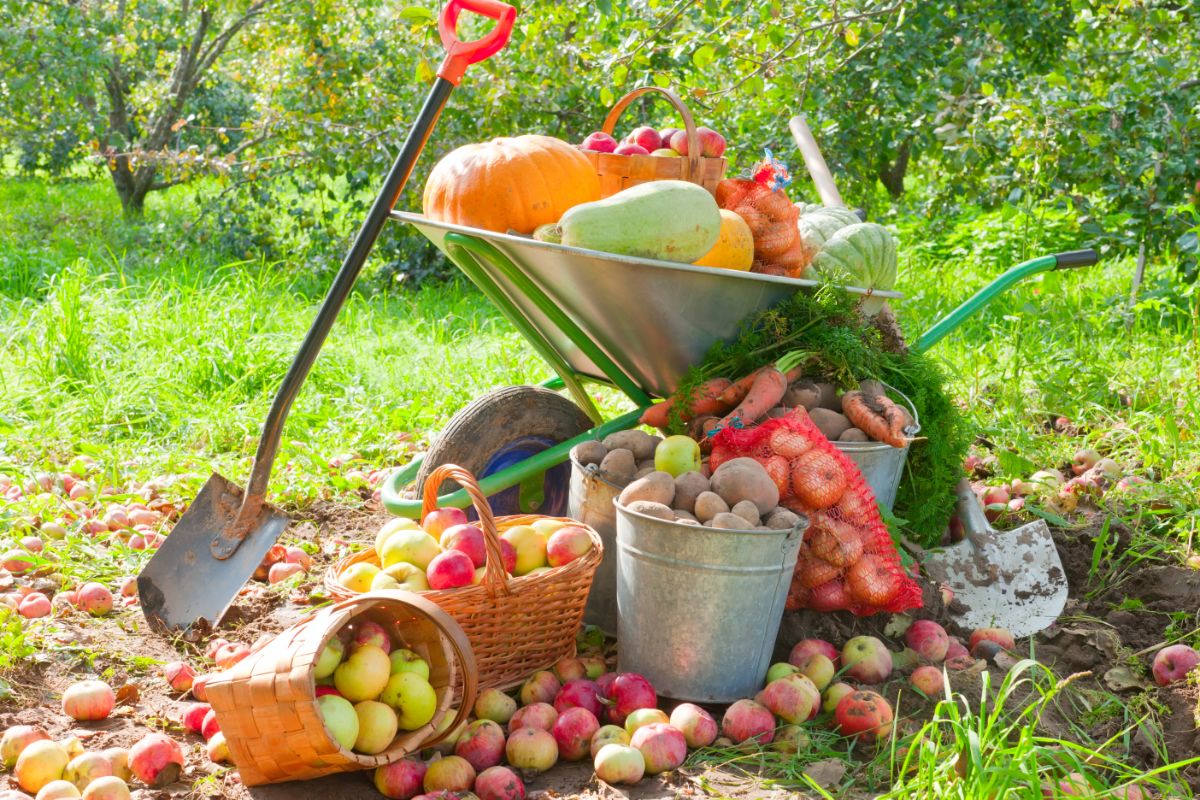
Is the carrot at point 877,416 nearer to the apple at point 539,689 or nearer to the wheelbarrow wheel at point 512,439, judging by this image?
the wheelbarrow wheel at point 512,439

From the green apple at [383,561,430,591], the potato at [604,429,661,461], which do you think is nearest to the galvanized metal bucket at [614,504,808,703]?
the potato at [604,429,661,461]

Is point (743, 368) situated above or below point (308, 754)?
above

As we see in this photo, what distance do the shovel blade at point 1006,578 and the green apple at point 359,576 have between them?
157 centimetres

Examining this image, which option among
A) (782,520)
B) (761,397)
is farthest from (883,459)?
(782,520)

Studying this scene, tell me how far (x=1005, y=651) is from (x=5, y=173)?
46.3 ft

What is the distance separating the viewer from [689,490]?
2516mm

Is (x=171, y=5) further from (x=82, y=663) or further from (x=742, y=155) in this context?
(x=82, y=663)

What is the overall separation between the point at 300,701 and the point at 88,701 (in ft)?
2.40

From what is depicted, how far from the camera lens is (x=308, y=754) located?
2033 millimetres

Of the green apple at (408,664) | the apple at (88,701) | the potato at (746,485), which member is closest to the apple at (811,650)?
the potato at (746,485)

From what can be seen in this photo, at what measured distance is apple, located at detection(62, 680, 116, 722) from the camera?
241 cm

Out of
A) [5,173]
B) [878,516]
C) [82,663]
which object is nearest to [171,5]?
[5,173]

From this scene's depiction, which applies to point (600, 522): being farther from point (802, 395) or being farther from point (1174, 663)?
point (1174, 663)

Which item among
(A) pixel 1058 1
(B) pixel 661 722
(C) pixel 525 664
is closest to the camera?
(B) pixel 661 722
